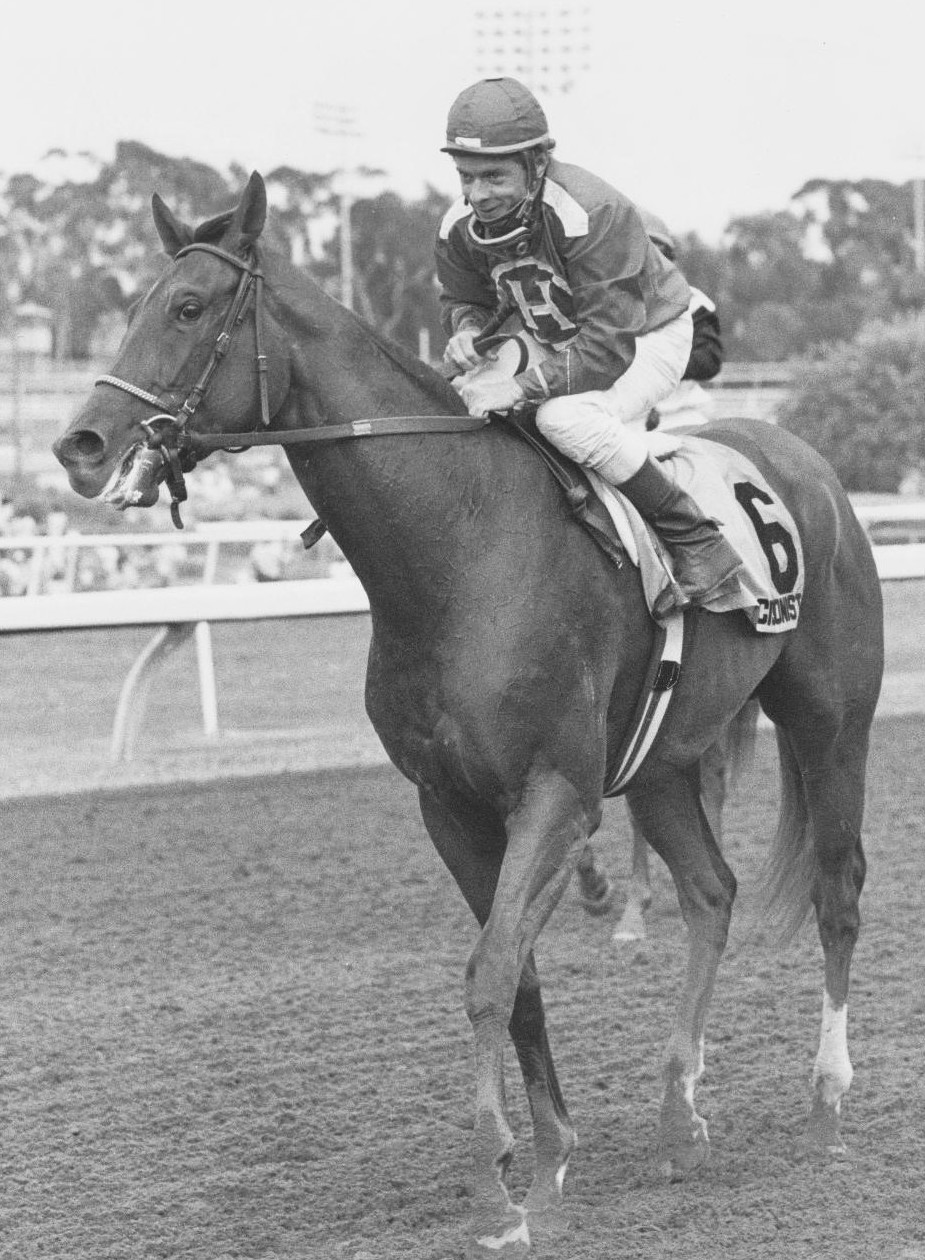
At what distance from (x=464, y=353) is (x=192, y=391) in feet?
2.34

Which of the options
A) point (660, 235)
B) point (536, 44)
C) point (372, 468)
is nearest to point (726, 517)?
point (372, 468)

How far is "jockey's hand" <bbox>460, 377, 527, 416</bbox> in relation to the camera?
10.9 ft

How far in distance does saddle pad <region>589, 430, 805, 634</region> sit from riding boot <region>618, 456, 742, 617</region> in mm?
29

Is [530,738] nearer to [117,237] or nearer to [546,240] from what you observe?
[546,240]

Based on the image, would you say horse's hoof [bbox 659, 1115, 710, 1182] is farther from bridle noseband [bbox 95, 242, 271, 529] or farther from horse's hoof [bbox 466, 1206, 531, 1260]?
bridle noseband [bbox 95, 242, 271, 529]

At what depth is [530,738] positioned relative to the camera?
312 centimetres

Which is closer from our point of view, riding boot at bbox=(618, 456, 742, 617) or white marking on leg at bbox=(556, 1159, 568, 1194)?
white marking on leg at bbox=(556, 1159, 568, 1194)

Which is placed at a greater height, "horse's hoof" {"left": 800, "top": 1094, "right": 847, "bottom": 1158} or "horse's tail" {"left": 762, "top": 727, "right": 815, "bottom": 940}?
"horse's tail" {"left": 762, "top": 727, "right": 815, "bottom": 940}

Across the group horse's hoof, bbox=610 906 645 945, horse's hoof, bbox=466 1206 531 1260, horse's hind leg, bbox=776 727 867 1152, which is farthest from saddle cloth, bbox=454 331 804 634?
horse's hoof, bbox=610 906 645 945

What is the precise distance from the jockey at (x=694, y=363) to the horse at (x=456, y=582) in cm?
177

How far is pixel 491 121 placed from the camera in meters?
3.21

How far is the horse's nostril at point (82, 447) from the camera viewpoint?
9.37 feet

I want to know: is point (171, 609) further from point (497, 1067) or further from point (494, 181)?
point (497, 1067)

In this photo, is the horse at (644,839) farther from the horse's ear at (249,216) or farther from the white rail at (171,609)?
the horse's ear at (249,216)
